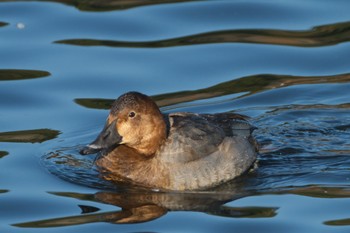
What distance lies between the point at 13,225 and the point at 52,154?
1892 millimetres

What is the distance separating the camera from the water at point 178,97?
9.12m

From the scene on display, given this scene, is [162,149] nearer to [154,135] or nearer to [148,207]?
[154,135]

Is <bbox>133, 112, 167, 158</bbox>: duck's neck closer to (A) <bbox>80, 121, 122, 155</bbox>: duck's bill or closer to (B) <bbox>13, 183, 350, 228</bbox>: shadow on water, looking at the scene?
(A) <bbox>80, 121, 122, 155</bbox>: duck's bill

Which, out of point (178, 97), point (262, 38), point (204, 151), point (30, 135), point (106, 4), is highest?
point (106, 4)

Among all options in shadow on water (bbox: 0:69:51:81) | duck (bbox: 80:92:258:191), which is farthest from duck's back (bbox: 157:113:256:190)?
shadow on water (bbox: 0:69:51:81)

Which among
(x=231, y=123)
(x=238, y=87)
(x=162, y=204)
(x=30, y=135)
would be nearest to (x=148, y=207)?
(x=162, y=204)

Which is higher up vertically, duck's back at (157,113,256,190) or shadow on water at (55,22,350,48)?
shadow on water at (55,22,350,48)

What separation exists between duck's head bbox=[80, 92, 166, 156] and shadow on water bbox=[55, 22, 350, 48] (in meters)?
3.72

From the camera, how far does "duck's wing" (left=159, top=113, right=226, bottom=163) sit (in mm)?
10031

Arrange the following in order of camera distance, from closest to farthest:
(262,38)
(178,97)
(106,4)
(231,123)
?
(231,123)
(178,97)
(262,38)
(106,4)

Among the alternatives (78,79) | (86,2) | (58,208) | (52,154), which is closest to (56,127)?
(52,154)

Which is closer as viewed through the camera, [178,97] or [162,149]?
[162,149]

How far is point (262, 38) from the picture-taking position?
14.0 metres

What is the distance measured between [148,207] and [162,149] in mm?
905
